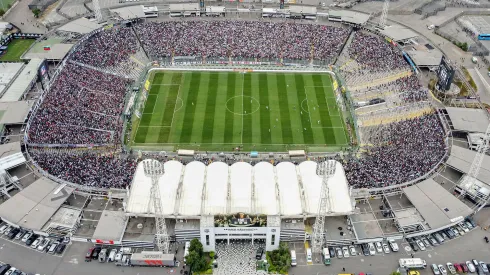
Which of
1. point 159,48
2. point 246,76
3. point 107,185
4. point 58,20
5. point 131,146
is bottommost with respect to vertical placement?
→ point 107,185

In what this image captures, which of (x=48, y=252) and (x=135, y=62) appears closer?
(x=48, y=252)

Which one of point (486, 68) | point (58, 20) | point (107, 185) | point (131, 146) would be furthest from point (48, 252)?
point (486, 68)

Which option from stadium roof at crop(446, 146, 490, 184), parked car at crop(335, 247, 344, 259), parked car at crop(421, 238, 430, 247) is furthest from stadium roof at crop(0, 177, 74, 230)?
stadium roof at crop(446, 146, 490, 184)

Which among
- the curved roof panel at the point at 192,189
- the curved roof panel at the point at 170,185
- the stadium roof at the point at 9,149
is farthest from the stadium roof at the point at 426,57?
the stadium roof at the point at 9,149

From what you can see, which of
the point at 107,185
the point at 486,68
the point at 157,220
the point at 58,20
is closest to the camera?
the point at 157,220

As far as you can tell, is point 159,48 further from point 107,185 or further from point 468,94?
point 468,94

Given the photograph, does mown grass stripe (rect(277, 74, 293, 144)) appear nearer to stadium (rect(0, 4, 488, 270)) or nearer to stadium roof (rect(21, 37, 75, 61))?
stadium (rect(0, 4, 488, 270))

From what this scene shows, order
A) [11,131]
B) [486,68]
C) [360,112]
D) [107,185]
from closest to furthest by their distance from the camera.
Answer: [107,185], [11,131], [360,112], [486,68]
